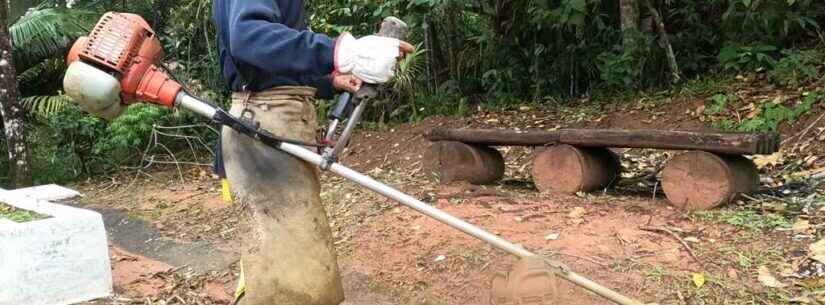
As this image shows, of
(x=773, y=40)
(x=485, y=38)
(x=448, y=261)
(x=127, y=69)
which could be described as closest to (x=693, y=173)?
(x=448, y=261)

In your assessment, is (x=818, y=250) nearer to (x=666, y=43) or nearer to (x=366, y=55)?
(x=366, y=55)

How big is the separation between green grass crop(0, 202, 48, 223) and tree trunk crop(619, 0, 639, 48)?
19.5 ft

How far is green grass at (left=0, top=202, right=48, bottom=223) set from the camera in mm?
4293

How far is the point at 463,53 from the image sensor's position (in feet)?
32.2

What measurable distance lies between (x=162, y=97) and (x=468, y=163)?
131 inches

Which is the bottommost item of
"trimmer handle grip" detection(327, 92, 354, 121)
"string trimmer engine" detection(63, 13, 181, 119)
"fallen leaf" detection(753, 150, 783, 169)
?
"fallen leaf" detection(753, 150, 783, 169)

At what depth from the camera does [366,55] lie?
2.50 metres

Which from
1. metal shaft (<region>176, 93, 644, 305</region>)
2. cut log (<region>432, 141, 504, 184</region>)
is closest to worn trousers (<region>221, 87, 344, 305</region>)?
metal shaft (<region>176, 93, 644, 305</region>)

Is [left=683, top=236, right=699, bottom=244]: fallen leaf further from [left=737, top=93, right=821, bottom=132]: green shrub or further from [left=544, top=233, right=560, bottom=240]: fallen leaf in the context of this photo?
[left=737, top=93, right=821, bottom=132]: green shrub

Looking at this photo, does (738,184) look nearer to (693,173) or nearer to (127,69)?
(693,173)

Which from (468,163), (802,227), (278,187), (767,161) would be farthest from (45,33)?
(802,227)

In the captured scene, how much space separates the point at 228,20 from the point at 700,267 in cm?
254

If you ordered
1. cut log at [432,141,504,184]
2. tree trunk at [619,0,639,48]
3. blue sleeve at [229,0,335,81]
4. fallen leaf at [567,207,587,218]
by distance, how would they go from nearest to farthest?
blue sleeve at [229,0,335,81]
fallen leaf at [567,207,587,218]
cut log at [432,141,504,184]
tree trunk at [619,0,639,48]

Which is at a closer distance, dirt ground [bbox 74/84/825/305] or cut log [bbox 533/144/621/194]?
dirt ground [bbox 74/84/825/305]
